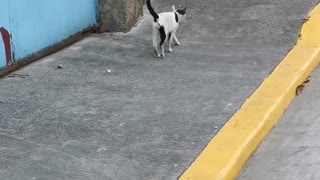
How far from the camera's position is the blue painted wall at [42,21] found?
19.7ft

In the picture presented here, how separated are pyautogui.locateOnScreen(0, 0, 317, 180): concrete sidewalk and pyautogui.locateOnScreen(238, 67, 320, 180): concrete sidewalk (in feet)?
1.30

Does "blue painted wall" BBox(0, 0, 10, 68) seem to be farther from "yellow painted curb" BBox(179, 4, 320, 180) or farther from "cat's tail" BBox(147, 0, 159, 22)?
"yellow painted curb" BBox(179, 4, 320, 180)

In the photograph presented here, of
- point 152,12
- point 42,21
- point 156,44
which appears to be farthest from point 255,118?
point 42,21

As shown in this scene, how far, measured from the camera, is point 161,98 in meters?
5.38

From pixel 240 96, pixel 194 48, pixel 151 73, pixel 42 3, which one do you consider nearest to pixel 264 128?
pixel 240 96

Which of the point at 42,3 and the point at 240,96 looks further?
the point at 42,3

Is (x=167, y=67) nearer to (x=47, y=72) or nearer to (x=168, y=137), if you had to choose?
(x=47, y=72)

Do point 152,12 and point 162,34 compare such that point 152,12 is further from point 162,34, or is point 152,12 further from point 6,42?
point 6,42

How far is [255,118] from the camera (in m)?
4.89

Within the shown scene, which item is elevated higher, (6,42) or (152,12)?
(152,12)

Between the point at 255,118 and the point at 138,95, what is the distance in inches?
43.8

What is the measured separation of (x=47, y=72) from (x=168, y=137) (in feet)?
6.32

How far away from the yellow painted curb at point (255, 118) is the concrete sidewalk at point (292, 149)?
0.07 metres

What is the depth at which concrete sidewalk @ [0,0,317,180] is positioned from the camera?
4234 millimetres
